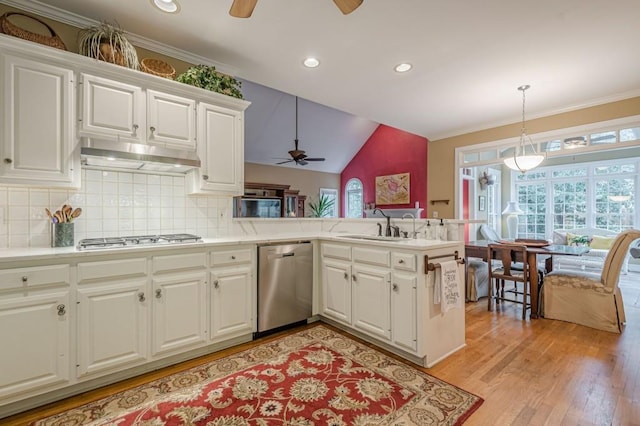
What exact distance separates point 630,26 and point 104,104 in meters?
4.24

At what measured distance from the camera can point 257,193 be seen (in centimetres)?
742

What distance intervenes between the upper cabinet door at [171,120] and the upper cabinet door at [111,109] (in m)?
0.07

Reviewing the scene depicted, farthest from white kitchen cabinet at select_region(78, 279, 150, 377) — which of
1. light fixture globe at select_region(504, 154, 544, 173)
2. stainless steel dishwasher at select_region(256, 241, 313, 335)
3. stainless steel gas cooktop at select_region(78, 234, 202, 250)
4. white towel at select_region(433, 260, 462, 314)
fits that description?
light fixture globe at select_region(504, 154, 544, 173)

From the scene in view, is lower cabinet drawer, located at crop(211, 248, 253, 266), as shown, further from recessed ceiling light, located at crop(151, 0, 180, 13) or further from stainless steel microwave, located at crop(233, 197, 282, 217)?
stainless steel microwave, located at crop(233, 197, 282, 217)

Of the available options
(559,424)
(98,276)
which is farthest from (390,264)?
(98,276)

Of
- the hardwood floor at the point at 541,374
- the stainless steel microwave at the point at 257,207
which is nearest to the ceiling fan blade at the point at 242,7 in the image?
the hardwood floor at the point at 541,374

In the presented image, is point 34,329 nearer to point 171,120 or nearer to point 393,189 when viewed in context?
point 171,120

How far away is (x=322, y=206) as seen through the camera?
8.35m

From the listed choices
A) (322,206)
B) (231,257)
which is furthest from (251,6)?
(322,206)

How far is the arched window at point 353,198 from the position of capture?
29.0 ft

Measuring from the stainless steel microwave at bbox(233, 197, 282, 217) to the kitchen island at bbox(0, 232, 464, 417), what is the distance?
4.19 metres

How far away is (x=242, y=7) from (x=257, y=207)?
572 centimetres

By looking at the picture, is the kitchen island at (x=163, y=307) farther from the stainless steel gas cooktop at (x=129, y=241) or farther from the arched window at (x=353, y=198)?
the arched window at (x=353, y=198)

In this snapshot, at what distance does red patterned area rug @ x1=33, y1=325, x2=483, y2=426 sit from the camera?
66.8 inches
